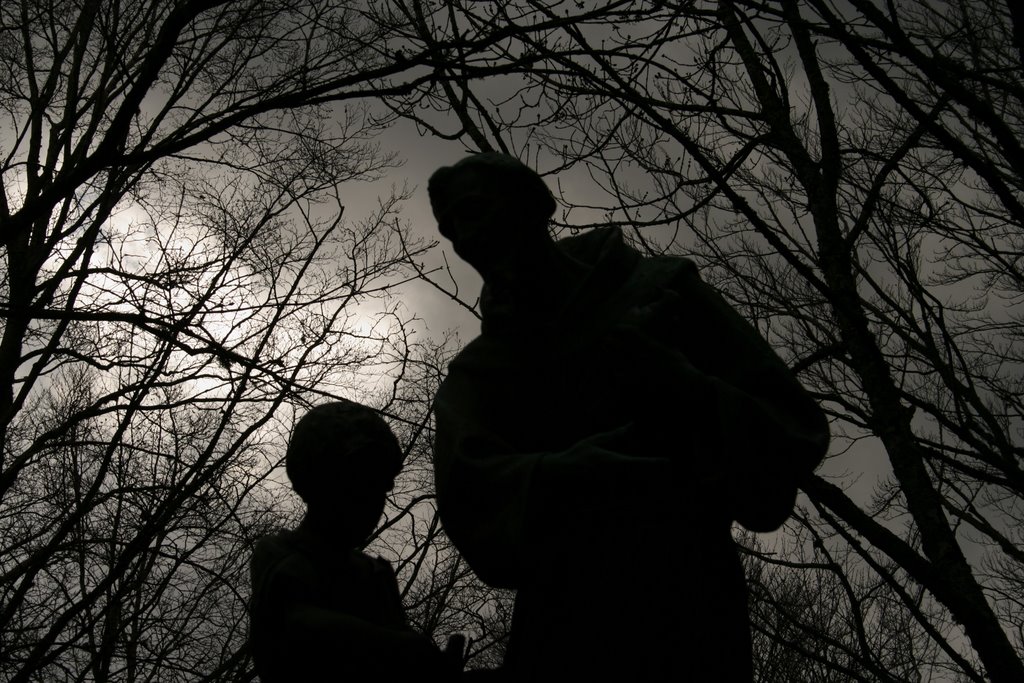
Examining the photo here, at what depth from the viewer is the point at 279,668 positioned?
5.98 feet

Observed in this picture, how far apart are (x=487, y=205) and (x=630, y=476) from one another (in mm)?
712

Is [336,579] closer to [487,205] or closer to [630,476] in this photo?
[630,476]

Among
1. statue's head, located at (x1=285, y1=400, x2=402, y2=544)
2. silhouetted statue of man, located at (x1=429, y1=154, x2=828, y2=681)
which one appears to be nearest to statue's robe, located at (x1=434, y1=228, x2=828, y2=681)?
silhouetted statue of man, located at (x1=429, y1=154, x2=828, y2=681)

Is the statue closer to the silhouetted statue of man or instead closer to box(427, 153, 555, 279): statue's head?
the silhouetted statue of man

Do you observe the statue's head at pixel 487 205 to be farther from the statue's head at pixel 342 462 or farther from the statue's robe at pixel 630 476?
the statue's head at pixel 342 462

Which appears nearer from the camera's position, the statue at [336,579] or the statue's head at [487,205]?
the statue at [336,579]

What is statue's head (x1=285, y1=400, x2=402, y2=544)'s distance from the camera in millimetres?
1940

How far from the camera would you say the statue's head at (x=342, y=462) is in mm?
1940

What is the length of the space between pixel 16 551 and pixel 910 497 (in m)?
6.31

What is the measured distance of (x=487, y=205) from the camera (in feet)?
6.95

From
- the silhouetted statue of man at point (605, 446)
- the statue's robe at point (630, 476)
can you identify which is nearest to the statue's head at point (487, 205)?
the silhouetted statue of man at point (605, 446)

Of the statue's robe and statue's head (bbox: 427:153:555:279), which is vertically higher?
statue's head (bbox: 427:153:555:279)

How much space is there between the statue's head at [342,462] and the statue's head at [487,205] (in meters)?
0.46

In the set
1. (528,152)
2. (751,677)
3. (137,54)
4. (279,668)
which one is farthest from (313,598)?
(137,54)
